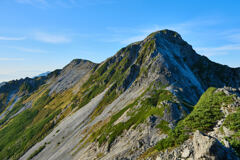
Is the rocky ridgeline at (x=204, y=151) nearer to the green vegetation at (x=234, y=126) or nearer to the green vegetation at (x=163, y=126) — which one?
the green vegetation at (x=234, y=126)

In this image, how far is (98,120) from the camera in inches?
3415

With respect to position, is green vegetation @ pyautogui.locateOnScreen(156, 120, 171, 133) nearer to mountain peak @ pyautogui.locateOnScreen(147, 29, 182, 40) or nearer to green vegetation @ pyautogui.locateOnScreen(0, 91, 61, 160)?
green vegetation @ pyautogui.locateOnScreen(0, 91, 61, 160)

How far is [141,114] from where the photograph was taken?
198 ft

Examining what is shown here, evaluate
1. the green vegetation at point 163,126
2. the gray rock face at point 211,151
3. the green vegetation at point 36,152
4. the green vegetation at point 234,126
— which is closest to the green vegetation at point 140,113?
the green vegetation at point 163,126

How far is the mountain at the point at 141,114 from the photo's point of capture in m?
29.3

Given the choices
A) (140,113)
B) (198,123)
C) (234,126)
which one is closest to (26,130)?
(140,113)

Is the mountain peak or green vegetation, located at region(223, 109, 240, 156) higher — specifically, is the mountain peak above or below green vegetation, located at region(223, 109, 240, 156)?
above

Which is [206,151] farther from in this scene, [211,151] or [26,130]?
[26,130]

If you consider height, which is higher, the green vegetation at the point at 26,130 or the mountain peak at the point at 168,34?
the mountain peak at the point at 168,34

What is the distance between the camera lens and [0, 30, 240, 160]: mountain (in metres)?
29.3

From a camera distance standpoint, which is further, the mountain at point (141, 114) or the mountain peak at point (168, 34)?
the mountain peak at point (168, 34)

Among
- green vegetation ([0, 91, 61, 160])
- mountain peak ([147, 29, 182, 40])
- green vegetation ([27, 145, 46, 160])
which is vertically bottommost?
green vegetation ([27, 145, 46, 160])

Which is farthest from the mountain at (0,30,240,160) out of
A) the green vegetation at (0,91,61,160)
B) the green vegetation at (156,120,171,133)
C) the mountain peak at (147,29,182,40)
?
the green vegetation at (0,91,61,160)

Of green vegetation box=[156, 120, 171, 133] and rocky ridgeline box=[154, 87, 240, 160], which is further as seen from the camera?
green vegetation box=[156, 120, 171, 133]
